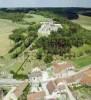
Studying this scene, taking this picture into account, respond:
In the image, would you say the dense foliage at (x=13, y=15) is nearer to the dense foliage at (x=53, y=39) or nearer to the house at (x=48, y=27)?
the dense foliage at (x=53, y=39)

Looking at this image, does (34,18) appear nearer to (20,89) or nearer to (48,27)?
(48,27)

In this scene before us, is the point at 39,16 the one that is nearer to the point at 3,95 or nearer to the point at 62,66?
the point at 62,66

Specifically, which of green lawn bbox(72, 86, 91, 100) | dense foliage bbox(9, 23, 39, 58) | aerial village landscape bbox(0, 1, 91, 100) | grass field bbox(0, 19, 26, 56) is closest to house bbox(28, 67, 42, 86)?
aerial village landscape bbox(0, 1, 91, 100)

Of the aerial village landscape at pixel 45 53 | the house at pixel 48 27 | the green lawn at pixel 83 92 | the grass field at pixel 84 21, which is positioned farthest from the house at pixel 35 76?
the grass field at pixel 84 21

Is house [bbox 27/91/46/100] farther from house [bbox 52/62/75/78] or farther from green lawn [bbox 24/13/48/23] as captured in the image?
green lawn [bbox 24/13/48/23]

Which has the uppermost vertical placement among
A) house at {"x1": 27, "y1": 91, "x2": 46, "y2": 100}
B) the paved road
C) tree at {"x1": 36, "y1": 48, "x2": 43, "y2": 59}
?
tree at {"x1": 36, "y1": 48, "x2": 43, "y2": 59}

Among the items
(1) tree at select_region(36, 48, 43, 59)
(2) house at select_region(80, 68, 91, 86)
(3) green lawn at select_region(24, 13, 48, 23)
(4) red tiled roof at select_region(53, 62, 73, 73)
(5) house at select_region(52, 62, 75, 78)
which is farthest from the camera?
(3) green lawn at select_region(24, 13, 48, 23)
